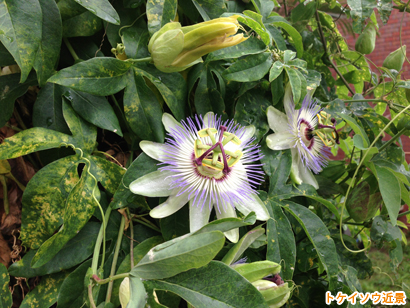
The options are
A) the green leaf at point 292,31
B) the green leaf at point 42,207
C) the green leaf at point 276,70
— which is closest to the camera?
the green leaf at point 42,207

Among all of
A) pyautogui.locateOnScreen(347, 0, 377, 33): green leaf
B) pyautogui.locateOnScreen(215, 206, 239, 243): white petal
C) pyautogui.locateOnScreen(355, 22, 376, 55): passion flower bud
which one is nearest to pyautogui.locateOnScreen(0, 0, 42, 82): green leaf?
Answer: pyautogui.locateOnScreen(215, 206, 239, 243): white petal

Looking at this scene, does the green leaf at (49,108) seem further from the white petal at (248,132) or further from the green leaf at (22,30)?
the white petal at (248,132)

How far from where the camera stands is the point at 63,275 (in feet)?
2.08

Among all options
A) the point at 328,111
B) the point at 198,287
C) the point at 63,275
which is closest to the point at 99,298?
the point at 63,275

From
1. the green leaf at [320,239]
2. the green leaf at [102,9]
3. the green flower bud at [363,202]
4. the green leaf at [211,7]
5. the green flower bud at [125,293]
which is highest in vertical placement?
the green leaf at [102,9]

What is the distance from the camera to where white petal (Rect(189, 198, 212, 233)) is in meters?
0.63

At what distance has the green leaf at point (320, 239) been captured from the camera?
727 mm

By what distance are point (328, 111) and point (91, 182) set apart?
0.69m

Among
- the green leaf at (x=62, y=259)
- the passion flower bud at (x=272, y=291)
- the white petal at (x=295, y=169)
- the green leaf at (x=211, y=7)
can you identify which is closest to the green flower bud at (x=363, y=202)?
the white petal at (x=295, y=169)

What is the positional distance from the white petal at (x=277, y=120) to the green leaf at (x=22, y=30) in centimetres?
52

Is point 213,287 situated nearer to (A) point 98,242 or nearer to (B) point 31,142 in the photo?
(A) point 98,242

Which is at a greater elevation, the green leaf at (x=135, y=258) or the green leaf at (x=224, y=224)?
the green leaf at (x=224, y=224)

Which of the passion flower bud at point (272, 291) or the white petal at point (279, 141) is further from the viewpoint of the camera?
the white petal at point (279, 141)

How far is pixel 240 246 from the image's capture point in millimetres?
665
